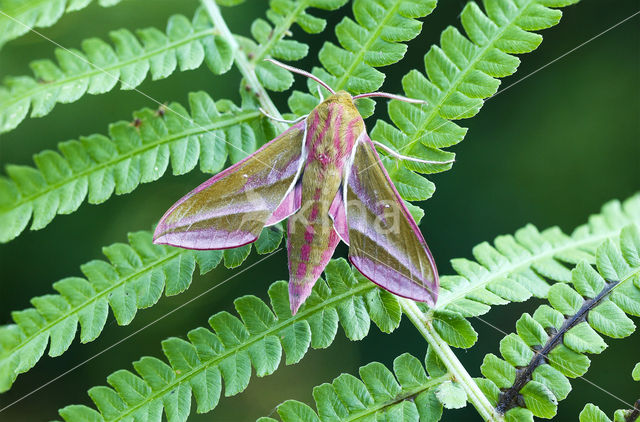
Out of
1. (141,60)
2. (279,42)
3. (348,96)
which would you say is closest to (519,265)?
(348,96)

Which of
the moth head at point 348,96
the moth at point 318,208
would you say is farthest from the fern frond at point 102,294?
the moth head at point 348,96

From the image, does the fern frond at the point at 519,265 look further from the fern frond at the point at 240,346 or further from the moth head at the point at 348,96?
the moth head at the point at 348,96

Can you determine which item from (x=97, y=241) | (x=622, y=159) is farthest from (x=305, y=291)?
(x=622, y=159)

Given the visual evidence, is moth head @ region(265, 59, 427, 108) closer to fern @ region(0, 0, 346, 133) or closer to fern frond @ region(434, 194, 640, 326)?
fern @ region(0, 0, 346, 133)

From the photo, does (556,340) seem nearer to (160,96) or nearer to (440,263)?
(440,263)

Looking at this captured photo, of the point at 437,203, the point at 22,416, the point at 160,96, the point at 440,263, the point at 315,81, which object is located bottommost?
the point at 440,263

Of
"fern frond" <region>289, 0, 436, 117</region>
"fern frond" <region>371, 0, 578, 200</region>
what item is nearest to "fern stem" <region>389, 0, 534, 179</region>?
"fern frond" <region>371, 0, 578, 200</region>

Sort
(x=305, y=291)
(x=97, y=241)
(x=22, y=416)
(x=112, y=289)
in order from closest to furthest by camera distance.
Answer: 1. (x=305, y=291)
2. (x=112, y=289)
3. (x=22, y=416)
4. (x=97, y=241)
